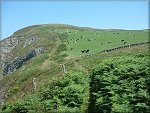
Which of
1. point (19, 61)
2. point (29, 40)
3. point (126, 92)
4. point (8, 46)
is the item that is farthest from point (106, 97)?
point (8, 46)

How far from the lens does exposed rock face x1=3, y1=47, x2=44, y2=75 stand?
118 metres

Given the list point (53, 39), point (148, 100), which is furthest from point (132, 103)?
point (53, 39)

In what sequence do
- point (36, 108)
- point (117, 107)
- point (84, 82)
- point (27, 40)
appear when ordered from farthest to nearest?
point (27, 40)
point (84, 82)
point (36, 108)
point (117, 107)

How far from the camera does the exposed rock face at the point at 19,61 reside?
11766 cm

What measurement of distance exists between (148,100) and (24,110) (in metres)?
11.6

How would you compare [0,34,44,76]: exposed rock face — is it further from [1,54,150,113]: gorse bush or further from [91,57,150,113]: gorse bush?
[91,57,150,113]: gorse bush

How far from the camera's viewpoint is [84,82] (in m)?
36.5

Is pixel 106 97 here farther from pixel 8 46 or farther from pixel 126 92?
pixel 8 46

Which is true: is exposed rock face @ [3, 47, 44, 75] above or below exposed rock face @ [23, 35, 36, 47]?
below

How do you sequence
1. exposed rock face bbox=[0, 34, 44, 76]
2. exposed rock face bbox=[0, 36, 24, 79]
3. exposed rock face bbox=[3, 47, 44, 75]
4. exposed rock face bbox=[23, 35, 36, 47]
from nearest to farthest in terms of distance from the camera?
exposed rock face bbox=[3, 47, 44, 75] < exposed rock face bbox=[0, 34, 44, 76] < exposed rock face bbox=[23, 35, 36, 47] < exposed rock face bbox=[0, 36, 24, 79]

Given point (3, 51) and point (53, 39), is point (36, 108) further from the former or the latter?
point (3, 51)

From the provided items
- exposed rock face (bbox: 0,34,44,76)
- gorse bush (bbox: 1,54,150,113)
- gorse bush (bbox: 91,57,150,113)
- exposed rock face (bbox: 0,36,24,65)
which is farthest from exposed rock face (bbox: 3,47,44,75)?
gorse bush (bbox: 91,57,150,113)

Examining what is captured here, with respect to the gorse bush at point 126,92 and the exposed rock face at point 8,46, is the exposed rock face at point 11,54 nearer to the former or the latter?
the exposed rock face at point 8,46

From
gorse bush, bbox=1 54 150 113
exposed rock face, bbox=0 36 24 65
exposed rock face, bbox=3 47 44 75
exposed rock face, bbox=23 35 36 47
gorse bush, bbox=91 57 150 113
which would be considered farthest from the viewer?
exposed rock face, bbox=0 36 24 65
